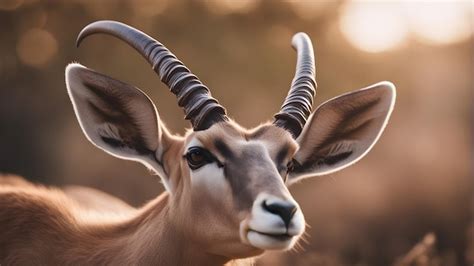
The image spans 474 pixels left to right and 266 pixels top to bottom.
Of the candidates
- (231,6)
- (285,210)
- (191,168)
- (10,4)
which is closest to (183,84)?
(191,168)

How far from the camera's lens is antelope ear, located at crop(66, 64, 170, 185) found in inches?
263

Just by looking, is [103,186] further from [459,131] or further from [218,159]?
[218,159]

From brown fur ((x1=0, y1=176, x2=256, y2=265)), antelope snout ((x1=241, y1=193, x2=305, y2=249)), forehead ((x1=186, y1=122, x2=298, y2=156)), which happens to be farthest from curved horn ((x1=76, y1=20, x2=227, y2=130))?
antelope snout ((x1=241, y1=193, x2=305, y2=249))

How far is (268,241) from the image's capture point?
5637 mm

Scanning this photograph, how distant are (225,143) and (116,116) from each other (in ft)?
3.58

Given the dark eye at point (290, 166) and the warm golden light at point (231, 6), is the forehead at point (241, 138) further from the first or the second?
the warm golden light at point (231, 6)

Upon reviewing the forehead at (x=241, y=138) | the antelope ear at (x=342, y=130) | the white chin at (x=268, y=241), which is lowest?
the white chin at (x=268, y=241)

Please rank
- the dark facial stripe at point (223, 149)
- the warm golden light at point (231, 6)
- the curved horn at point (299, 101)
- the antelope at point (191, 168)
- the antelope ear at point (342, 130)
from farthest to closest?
the warm golden light at point (231, 6)
the antelope ear at point (342, 130)
the curved horn at point (299, 101)
the dark facial stripe at point (223, 149)
the antelope at point (191, 168)

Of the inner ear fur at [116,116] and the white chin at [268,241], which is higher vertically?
the inner ear fur at [116,116]

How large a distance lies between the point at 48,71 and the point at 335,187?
32.0ft

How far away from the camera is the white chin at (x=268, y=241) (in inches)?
222

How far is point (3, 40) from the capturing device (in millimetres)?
23672

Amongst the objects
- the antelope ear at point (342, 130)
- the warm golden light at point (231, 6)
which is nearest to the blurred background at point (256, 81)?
the warm golden light at point (231, 6)

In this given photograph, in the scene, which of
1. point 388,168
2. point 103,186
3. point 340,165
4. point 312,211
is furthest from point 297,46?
point 388,168
